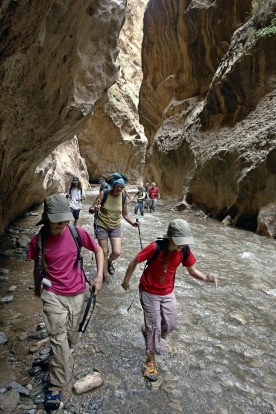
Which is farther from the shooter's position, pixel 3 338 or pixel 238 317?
pixel 238 317

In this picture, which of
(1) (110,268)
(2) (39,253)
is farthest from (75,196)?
(2) (39,253)

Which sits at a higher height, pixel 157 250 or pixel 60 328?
pixel 157 250

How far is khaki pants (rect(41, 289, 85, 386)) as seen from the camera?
262 centimetres

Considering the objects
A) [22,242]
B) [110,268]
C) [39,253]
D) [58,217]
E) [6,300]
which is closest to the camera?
[58,217]

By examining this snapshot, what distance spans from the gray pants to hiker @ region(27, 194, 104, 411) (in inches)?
24.2

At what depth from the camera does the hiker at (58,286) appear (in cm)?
263

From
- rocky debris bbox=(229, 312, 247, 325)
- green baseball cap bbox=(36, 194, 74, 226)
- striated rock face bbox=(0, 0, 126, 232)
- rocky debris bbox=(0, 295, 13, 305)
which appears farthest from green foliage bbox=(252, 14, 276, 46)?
rocky debris bbox=(0, 295, 13, 305)

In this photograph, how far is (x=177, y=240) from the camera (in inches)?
113

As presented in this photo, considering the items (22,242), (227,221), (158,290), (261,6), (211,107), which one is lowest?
(22,242)

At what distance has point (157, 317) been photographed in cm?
311

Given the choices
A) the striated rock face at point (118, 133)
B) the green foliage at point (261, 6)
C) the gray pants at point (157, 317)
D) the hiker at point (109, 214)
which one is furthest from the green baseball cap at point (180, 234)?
the striated rock face at point (118, 133)

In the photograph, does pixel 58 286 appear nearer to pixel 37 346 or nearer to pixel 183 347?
pixel 37 346

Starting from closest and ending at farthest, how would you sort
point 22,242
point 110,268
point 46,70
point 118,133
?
point 46,70 → point 110,268 → point 22,242 → point 118,133

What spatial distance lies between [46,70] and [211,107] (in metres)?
11.4
